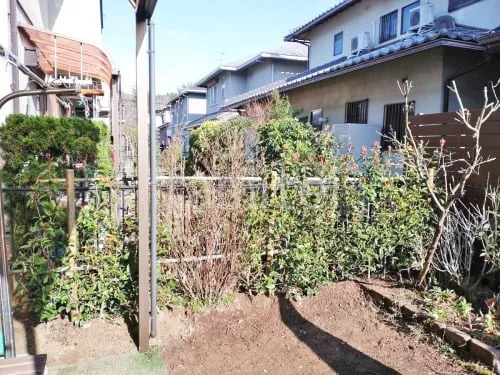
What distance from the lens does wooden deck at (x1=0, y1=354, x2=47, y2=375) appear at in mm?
1967

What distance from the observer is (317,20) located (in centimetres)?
1500

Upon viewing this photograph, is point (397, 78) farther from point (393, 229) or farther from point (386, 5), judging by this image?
point (393, 229)

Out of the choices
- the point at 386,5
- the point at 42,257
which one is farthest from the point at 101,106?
the point at 42,257

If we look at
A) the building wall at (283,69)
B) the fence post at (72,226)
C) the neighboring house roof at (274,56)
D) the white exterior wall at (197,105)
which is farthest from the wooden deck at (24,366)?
the white exterior wall at (197,105)

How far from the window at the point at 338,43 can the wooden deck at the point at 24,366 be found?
1406 centimetres

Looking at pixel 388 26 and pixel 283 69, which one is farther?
pixel 283 69

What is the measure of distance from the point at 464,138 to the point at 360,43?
353 inches

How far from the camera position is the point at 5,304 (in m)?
2.27

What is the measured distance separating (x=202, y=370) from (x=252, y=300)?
1.04 m

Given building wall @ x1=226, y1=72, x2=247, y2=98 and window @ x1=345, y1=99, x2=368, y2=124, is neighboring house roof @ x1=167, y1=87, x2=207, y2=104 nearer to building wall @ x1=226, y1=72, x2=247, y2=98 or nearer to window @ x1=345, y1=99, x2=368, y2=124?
building wall @ x1=226, y1=72, x2=247, y2=98

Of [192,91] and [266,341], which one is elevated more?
[192,91]

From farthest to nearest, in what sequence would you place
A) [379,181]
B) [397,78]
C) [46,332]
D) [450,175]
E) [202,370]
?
[397,78] < [450,175] < [379,181] < [46,332] < [202,370]

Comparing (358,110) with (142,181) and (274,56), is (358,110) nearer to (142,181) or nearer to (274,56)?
(142,181)

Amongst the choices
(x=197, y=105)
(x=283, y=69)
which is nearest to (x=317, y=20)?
(x=283, y=69)
